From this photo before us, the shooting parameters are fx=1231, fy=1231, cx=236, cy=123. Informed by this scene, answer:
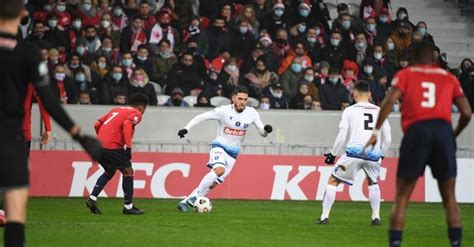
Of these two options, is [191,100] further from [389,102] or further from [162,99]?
[389,102]

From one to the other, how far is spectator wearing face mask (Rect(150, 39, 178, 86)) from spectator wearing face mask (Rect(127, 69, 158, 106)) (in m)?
0.96

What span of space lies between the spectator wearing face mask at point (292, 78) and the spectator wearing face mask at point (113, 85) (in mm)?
3869

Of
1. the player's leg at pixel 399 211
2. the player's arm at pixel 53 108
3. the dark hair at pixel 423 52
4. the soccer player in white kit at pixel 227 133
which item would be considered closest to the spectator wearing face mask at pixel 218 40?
the soccer player in white kit at pixel 227 133

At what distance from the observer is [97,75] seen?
27.4 m

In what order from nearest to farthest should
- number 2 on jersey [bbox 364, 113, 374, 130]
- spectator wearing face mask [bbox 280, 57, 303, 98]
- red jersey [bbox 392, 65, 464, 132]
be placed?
1. red jersey [bbox 392, 65, 464, 132]
2. number 2 on jersey [bbox 364, 113, 374, 130]
3. spectator wearing face mask [bbox 280, 57, 303, 98]

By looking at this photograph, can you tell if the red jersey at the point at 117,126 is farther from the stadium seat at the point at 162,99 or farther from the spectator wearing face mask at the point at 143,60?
the spectator wearing face mask at the point at 143,60

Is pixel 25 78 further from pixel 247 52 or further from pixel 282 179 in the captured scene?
pixel 247 52

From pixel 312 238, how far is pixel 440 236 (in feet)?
6.44

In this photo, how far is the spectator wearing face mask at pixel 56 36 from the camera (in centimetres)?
2800

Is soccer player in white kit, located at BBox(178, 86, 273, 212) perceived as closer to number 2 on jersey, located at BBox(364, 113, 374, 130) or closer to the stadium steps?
number 2 on jersey, located at BBox(364, 113, 374, 130)

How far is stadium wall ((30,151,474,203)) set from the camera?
24.9m

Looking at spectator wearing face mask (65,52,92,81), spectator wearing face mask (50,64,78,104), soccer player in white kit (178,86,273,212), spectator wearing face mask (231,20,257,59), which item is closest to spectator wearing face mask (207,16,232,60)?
spectator wearing face mask (231,20,257,59)

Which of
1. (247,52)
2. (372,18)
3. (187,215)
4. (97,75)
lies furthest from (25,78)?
(372,18)

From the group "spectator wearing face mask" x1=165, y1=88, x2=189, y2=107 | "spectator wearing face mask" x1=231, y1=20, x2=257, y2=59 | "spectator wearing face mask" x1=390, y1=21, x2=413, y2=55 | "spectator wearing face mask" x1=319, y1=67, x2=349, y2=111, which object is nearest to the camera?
Answer: "spectator wearing face mask" x1=165, y1=88, x2=189, y2=107
